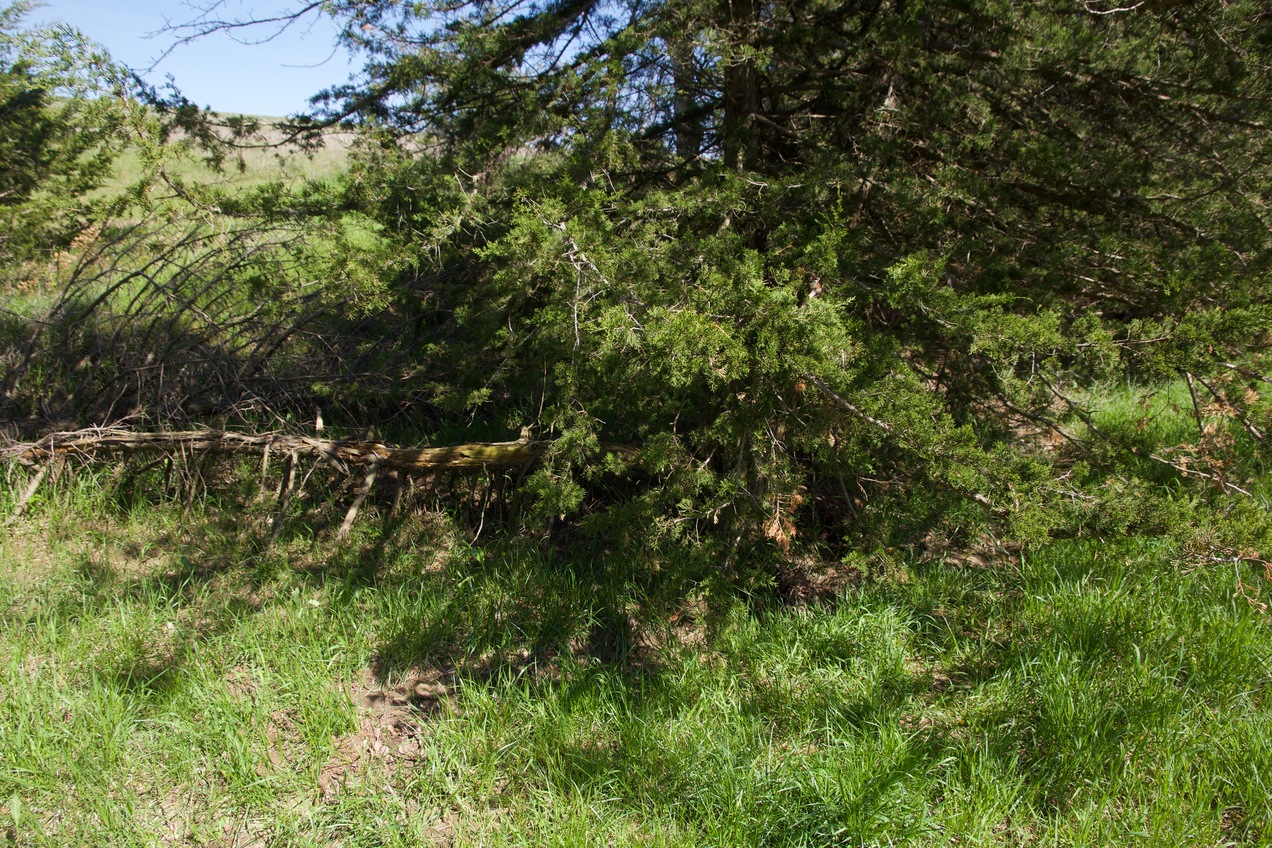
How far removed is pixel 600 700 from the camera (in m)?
3.37

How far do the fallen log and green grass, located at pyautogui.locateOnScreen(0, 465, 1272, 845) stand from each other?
415mm

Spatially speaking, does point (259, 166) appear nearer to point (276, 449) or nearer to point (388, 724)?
point (276, 449)

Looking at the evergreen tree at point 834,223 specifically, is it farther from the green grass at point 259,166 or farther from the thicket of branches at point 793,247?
the green grass at point 259,166

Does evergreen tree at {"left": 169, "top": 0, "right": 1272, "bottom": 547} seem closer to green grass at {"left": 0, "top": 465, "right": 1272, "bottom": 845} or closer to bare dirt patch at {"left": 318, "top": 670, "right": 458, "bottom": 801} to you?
green grass at {"left": 0, "top": 465, "right": 1272, "bottom": 845}

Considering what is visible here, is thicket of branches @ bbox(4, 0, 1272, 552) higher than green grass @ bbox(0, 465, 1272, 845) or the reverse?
higher

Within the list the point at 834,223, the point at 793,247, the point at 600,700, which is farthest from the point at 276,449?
the point at 834,223

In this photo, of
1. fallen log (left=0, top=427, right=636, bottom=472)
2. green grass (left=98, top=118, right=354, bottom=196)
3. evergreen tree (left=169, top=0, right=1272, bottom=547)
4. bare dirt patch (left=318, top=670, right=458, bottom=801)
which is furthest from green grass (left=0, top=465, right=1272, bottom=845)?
green grass (left=98, top=118, right=354, bottom=196)

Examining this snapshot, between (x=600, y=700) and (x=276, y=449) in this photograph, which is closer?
(x=600, y=700)

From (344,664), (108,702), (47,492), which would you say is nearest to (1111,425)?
(344,664)

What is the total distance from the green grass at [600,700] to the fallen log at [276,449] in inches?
16.3

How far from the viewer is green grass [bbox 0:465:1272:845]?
277 cm

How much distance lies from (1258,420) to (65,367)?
665cm

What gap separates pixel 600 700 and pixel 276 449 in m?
2.42

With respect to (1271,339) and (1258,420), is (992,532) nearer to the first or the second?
(1258,420)
